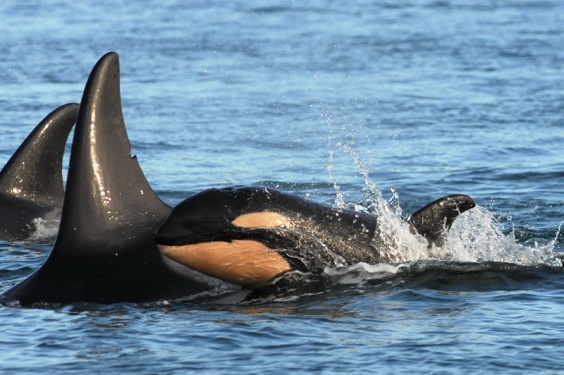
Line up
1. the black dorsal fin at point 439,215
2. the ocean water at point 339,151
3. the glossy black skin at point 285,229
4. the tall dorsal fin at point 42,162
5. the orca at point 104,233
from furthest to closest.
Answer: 1. the tall dorsal fin at point 42,162
2. the orca at point 104,233
3. the black dorsal fin at point 439,215
4. the glossy black skin at point 285,229
5. the ocean water at point 339,151

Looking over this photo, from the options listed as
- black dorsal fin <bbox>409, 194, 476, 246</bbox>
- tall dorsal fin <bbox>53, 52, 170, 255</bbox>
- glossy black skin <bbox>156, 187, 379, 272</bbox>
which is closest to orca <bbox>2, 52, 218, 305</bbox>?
tall dorsal fin <bbox>53, 52, 170, 255</bbox>

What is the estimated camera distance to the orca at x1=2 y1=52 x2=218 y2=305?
13.5 meters

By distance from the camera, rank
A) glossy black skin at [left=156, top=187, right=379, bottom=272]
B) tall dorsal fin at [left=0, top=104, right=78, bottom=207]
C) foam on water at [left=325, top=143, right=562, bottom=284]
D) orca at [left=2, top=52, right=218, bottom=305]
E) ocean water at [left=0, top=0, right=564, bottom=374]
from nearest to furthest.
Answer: ocean water at [left=0, top=0, right=564, bottom=374] < glossy black skin at [left=156, top=187, right=379, bottom=272] < orca at [left=2, top=52, right=218, bottom=305] < foam on water at [left=325, top=143, right=562, bottom=284] < tall dorsal fin at [left=0, top=104, right=78, bottom=207]

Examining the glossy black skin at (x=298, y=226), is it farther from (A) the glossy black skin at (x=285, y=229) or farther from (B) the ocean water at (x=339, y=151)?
(B) the ocean water at (x=339, y=151)

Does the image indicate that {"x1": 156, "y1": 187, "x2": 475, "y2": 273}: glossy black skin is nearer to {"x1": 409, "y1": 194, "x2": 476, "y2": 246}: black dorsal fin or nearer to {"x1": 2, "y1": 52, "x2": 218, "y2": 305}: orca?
{"x1": 409, "y1": 194, "x2": 476, "y2": 246}: black dorsal fin

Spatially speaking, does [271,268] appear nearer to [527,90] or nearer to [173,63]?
[527,90]

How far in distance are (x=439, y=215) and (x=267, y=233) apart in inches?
73.7

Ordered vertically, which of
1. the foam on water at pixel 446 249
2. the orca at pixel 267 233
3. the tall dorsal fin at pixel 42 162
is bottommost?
the foam on water at pixel 446 249

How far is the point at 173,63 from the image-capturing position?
37469 mm

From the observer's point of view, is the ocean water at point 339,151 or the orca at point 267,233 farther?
the orca at point 267,233

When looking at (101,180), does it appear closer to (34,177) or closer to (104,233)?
(104,233)

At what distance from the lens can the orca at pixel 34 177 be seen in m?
17.2

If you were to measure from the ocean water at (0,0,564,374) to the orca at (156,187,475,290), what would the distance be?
0.25m

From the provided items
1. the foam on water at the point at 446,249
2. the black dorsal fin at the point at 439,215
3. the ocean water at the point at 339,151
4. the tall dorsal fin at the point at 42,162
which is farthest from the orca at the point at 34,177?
the black dorsal fin at the point at 439,215
